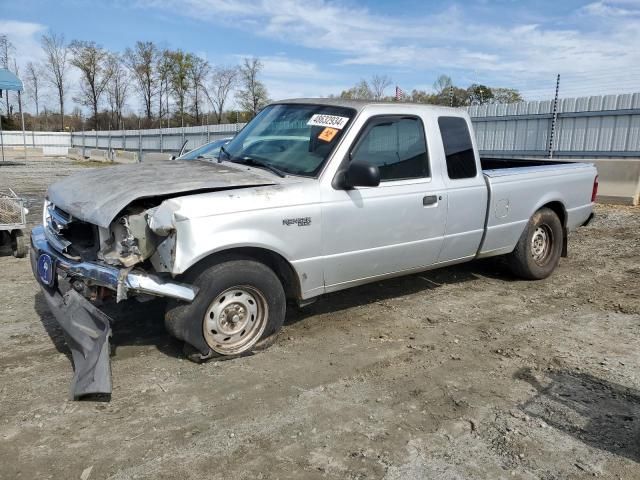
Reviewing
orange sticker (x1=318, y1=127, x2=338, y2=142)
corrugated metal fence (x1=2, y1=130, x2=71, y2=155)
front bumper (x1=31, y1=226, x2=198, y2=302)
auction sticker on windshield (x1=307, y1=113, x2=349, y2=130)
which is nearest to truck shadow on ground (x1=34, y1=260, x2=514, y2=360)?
front bumper (x1=31, y1=226, x2=198, y2=302)

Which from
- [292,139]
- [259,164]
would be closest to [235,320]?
[259,164]

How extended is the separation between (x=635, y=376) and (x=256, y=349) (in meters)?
2.85

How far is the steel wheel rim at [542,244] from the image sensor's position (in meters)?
6.31

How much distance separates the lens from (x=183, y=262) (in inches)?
137

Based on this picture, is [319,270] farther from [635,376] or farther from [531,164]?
[531,164]

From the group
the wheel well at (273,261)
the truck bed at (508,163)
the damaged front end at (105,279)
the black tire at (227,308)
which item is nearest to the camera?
the damaged front end at (105,279)

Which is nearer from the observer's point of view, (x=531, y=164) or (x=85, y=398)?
(x=85, y=398)

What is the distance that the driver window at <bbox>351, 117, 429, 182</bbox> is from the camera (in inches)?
178

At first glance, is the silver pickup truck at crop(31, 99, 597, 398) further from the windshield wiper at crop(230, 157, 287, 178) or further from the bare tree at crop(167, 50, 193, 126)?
the bare tree at crop(167, 50, 193, 126)

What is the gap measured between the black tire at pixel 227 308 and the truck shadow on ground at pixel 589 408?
1918 millimetres

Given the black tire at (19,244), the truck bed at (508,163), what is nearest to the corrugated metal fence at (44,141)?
the black tire at (19,244)

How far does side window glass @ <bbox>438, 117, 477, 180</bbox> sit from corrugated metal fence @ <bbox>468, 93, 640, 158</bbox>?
9.26 m

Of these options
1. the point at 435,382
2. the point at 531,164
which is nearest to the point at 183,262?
the point at 435,382

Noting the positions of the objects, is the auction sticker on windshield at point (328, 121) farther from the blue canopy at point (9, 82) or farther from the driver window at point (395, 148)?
the blue canopy at point (9, 82)
